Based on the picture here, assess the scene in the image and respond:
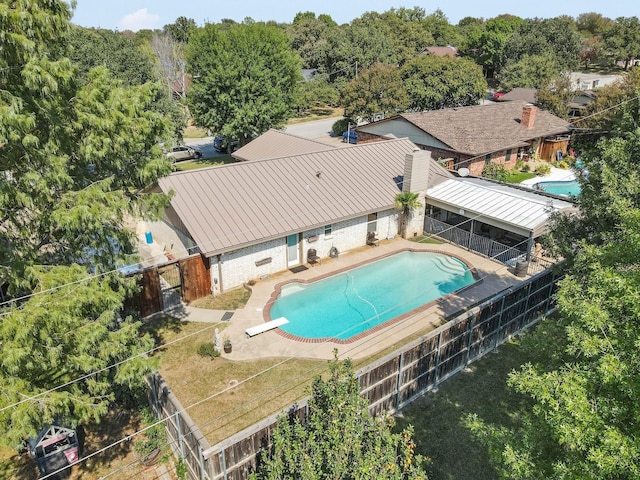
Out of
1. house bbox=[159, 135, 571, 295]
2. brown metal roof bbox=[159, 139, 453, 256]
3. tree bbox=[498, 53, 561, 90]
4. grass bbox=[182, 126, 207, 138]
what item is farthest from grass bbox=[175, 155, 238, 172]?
tree bbox=[498, 53, 561, 90]

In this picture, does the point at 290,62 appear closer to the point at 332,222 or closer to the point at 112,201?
the point at 332,222

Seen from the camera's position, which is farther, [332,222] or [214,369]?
[332,222]

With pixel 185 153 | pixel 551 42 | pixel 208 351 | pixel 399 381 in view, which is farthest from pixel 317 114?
pixel 399 381

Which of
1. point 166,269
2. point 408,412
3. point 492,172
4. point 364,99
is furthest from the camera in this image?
point 364,99

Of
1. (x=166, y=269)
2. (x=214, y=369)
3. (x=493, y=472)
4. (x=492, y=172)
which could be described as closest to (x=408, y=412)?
(x=493, y=472)

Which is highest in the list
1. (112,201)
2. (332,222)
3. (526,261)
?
(112,201)

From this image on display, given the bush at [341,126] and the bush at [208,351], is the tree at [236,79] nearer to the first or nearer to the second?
the bush at [341,126]

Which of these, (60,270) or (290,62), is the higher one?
(290,62)

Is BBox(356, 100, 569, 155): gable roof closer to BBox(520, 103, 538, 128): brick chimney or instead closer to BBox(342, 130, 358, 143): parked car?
BBox(520, 103, 538, 128): brick chimney
